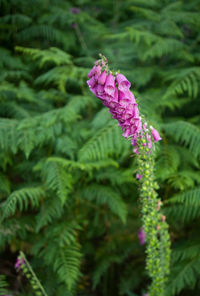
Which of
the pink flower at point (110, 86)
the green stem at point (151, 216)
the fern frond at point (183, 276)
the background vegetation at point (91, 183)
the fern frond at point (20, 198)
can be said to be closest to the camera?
the pink flower at point (110, 86)

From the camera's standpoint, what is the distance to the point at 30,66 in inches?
176

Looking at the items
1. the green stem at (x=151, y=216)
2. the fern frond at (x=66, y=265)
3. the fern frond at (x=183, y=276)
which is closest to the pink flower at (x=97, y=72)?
the green stem at (x=151, y=216)

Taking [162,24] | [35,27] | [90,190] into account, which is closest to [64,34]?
[35,27]

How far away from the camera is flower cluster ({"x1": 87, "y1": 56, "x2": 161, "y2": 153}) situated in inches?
51.6

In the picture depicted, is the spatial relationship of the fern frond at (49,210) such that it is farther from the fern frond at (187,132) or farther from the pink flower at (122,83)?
the pink flower at (122,83)

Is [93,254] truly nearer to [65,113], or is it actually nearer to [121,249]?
[121,249]

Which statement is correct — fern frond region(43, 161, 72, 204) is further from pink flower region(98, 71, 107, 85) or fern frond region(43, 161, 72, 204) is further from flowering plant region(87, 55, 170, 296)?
pink flower region(98, 71, 107, 85)

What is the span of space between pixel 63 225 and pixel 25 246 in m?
0.62

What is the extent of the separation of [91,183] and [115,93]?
5.54 feet

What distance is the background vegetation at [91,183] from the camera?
98.8 inches

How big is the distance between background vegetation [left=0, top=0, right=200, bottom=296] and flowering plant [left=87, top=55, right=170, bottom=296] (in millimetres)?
588

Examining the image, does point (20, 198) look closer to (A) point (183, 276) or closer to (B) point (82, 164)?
(B) point (82, 164)

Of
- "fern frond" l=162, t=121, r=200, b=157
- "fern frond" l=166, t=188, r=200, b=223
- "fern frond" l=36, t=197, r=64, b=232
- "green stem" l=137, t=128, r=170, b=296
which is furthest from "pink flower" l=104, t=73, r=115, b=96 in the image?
"fern frond" l=36, t=197, r=64, b=232

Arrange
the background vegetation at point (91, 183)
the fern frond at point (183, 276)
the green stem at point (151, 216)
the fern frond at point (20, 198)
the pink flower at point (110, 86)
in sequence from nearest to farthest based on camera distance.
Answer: the pink flower at point (110, 86)
the green stem at point (151, 216)
the fern frond at point (20, 198)
the fern frond at point (183, 276)
the background vegetation at point (91, 183)
